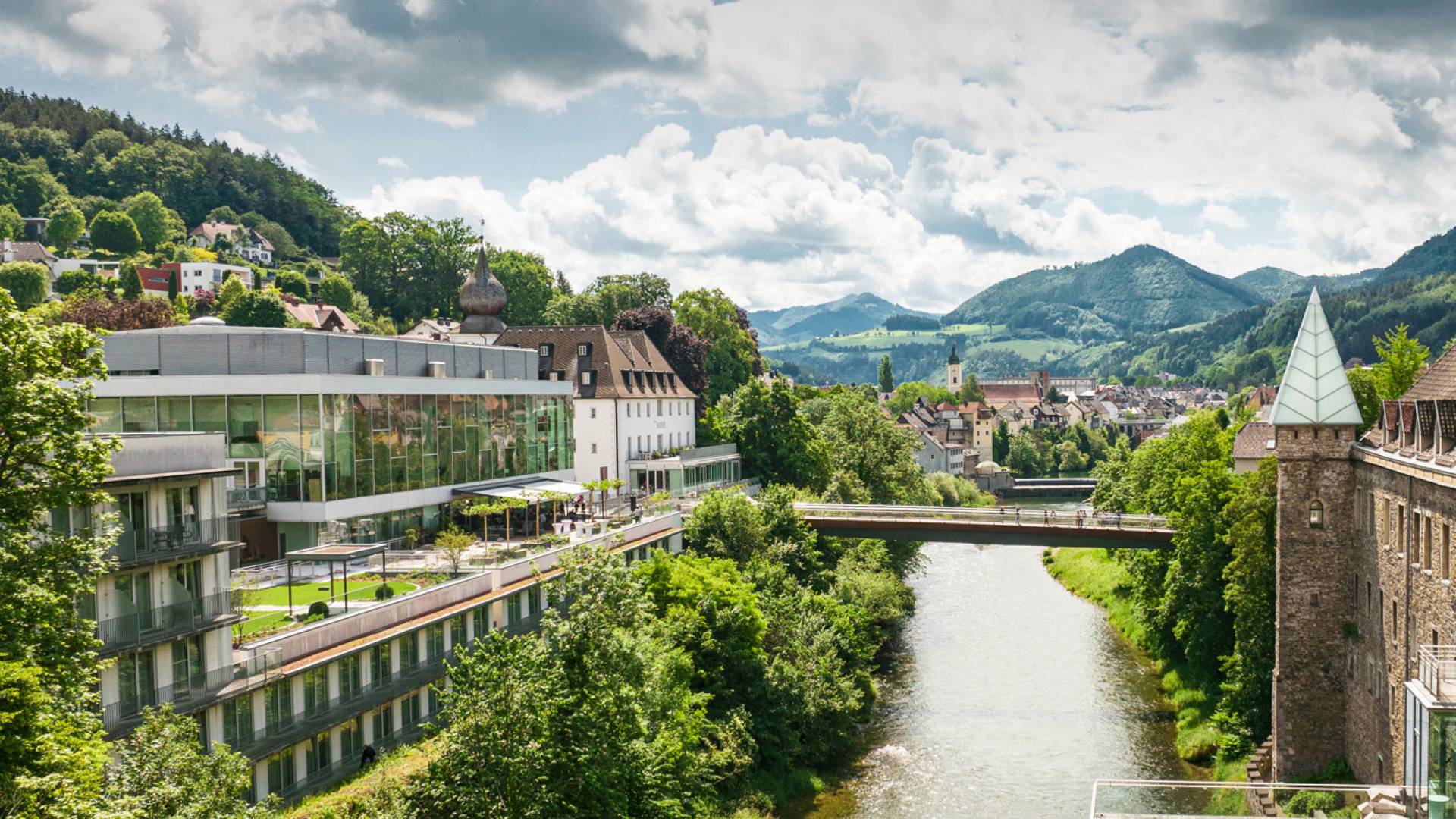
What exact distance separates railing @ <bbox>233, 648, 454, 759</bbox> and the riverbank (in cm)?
1859

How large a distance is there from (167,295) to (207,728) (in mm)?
107183

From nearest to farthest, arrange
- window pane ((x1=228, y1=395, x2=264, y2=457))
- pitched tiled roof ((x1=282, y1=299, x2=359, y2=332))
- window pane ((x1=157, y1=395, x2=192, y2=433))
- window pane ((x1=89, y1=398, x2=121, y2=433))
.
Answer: window pane ((x1=89, y1=398, x2=121, y2=433))
window pane ((x1=157, y1=395, x2=192, y2=433))
window pane ((x1=228, y1=395, x2=264, y2=457))
pitched tiled roof ((x1=282, y1=299, x2=359, y2=332))

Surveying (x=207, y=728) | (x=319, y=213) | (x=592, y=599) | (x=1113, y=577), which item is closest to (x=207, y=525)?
(x=207, y=728)

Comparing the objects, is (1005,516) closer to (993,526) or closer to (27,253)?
(993,526)

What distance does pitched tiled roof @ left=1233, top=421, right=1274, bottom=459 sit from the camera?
178ft

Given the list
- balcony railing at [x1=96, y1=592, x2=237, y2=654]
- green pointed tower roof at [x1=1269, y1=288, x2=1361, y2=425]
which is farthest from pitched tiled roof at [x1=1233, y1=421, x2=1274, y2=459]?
balcony railing at [x1=96, y1=592, x2=237, y2=654]

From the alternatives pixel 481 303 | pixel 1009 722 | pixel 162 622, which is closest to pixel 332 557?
pixel 162 622

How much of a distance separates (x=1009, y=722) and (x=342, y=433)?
80.5 feet

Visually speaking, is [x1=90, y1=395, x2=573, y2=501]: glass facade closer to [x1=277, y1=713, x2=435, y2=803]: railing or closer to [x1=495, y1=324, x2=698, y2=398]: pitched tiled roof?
[x1=277, y1=713, x2=435, y2=803]: railing

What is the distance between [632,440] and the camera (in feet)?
208

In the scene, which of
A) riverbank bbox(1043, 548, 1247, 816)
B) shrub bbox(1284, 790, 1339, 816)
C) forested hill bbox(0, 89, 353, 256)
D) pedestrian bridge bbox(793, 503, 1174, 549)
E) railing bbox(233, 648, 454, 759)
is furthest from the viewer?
forested hill bbox(0, 89, 353, 256)

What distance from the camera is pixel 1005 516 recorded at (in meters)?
50.0

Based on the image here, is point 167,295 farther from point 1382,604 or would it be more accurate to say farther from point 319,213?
point 1382,604

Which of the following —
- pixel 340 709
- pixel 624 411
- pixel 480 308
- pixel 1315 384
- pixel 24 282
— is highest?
pixel 24 282
